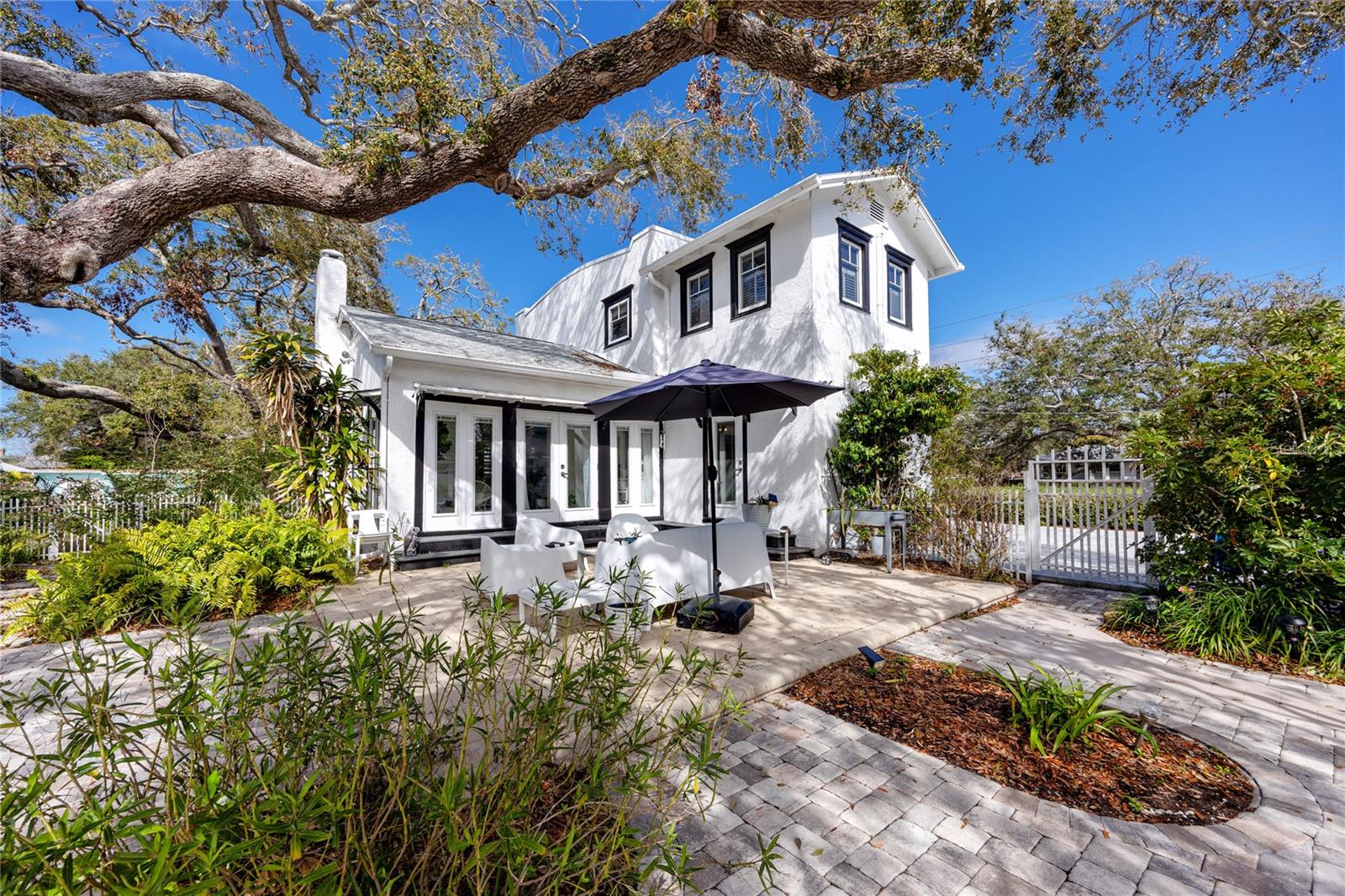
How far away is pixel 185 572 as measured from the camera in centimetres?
479

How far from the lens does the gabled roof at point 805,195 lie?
8812 mm

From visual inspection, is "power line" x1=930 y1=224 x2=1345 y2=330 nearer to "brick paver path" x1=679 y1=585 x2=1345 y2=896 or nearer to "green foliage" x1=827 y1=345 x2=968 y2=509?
"green foliage" x1=827 y1=345 x2=968 y2=509

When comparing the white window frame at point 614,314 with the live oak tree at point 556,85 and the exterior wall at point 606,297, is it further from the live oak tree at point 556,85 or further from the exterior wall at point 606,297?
the live oak tree at point 556,85

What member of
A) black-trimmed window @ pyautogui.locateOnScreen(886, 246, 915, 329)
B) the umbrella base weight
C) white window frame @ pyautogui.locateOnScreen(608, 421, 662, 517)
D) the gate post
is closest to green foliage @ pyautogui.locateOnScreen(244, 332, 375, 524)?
white window frame @ pyautogui.locateOnScreen(608, 421, 662, 517)

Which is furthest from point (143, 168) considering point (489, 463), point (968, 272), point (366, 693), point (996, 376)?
point (996, 376)

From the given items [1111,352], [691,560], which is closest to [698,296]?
[691,560]

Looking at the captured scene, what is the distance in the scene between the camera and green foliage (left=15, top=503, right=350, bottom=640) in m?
4.35

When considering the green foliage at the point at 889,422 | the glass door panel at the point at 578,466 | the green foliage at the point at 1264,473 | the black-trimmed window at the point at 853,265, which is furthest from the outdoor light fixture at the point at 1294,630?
the glass door panel at the point at 578,466

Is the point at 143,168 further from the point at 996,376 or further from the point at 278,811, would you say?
the point at 996,376

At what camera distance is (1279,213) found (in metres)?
13.0

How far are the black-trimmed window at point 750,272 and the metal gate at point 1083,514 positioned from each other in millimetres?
5493

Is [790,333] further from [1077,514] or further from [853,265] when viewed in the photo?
[1077,514]

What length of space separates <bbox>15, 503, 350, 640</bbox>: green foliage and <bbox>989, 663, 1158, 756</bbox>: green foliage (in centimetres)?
502

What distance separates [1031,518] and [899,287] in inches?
240
